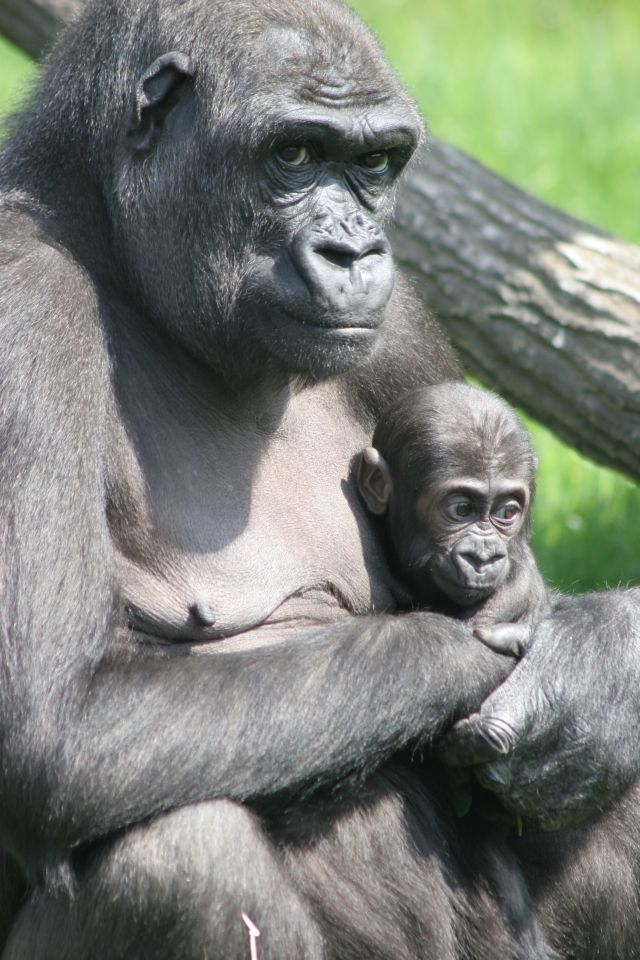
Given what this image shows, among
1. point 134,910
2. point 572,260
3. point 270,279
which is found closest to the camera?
point 134,910

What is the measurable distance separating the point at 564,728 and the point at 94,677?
1398mm

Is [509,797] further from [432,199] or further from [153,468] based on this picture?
[432,199]

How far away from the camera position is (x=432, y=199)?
736cm

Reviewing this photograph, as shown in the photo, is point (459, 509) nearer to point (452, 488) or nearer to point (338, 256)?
point (452, 488)

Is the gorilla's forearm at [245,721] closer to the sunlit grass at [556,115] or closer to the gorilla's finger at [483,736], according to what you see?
the gorilla's finger at [483,736]

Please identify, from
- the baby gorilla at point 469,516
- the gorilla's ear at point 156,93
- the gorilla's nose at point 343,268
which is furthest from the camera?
the baby gorilla at point 469,516

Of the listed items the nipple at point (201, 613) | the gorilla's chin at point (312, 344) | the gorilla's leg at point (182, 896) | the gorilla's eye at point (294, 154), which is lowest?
the gorilla's leg at point (182, 896)

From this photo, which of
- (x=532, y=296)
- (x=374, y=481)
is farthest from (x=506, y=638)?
(x=532, y=296)

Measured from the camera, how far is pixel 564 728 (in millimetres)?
4590

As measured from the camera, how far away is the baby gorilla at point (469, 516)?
186 inches

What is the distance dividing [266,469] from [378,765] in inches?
38.1

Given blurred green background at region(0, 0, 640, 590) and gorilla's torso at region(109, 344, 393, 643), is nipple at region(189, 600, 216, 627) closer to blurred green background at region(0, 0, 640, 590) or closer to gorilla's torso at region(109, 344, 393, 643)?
gorilla's torso at region(109, 344, 393, 643)

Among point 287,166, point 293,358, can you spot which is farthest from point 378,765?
point 287,166

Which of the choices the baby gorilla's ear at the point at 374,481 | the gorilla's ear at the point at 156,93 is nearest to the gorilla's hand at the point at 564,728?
the baby gorilla's ear at the point at 374,481
